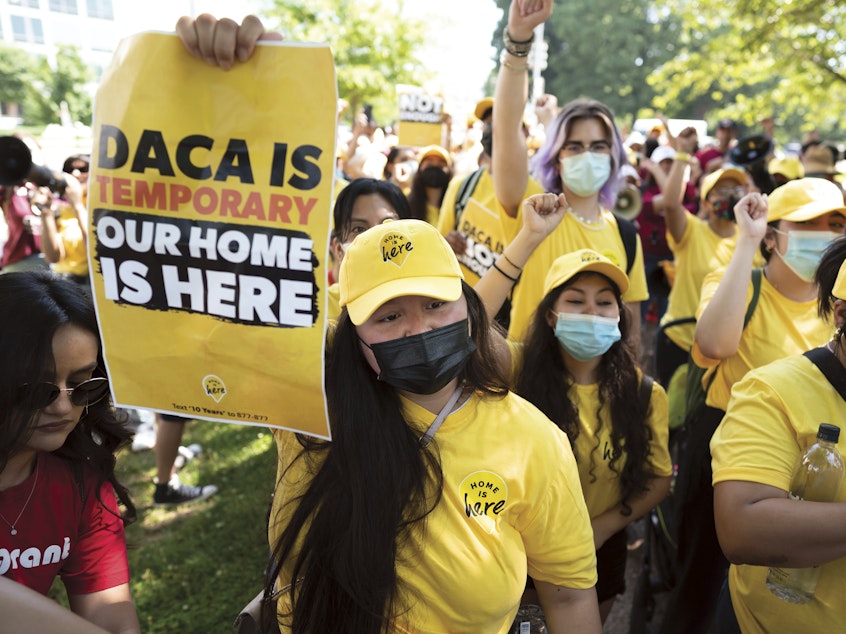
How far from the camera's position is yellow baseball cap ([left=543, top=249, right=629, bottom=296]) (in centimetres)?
252

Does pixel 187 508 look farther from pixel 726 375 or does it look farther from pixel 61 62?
pixel 61 62

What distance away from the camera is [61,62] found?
4562 centimetres

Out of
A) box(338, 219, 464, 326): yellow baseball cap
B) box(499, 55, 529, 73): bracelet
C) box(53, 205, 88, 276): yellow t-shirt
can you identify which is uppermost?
box(499, 55, 529, 73): bracelet

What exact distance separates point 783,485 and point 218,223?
5.24 ft

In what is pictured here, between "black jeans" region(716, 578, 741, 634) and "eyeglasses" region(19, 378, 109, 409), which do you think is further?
"black jeans" region(716, 578, 741, 634)

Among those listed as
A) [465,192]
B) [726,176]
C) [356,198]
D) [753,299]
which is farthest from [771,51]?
[356,198]

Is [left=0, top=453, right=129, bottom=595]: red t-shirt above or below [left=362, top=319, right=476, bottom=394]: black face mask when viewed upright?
below

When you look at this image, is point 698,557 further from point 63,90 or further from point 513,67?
point 63,90

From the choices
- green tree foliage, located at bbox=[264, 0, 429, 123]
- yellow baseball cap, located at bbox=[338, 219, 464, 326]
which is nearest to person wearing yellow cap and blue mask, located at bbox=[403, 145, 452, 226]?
yellow baseball cap, located at bbox=[338, 219, 464, 326]

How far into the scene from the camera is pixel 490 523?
1.60 meters

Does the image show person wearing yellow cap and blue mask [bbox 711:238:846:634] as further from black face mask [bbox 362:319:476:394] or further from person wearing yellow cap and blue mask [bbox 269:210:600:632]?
black face mask [bbox 362:319:476:394]

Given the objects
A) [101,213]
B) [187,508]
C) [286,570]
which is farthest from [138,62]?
[187,508]

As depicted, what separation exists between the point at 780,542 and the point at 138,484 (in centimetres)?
443

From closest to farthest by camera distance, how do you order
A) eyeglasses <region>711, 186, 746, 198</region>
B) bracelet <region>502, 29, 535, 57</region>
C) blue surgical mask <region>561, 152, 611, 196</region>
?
bracelet <region>502, 29, 535, 57</region> → blue surgical mask <region>561, 152, 611, 196</region> → eyeglasses <region>711, 186, 746, 198</region>
